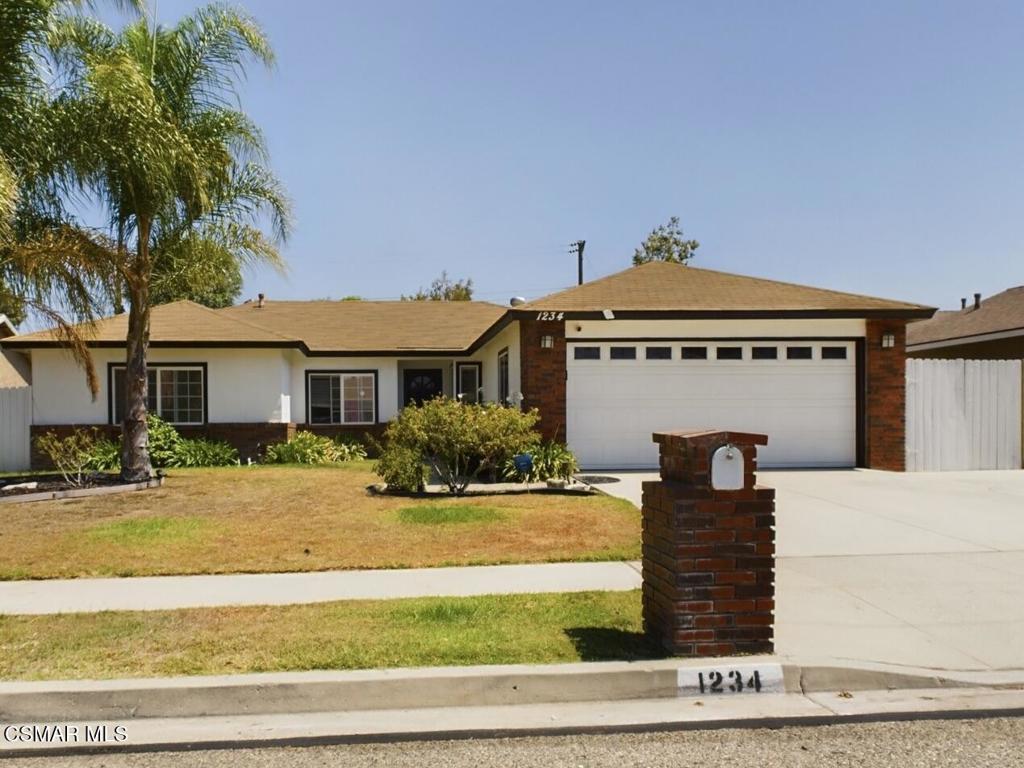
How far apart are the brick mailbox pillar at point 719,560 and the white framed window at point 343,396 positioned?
17.1 meters

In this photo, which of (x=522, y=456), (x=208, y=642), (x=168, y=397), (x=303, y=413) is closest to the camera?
(x=208, y=642)

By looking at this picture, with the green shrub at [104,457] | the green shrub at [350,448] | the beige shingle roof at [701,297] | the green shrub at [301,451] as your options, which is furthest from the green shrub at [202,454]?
the beige shingle roof at [701,297]

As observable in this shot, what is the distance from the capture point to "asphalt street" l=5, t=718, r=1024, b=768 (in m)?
3.89

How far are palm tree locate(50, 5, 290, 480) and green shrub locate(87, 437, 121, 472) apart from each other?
363cm

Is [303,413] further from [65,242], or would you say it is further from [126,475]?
[65,242]

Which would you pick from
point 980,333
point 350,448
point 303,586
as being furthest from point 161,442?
point 980,333

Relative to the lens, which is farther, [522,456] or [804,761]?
[522,456]

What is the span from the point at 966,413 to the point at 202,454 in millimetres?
16129

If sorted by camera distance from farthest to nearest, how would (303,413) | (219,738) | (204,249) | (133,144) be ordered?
(303,413) < (204,249) < (133,144) < (219,738)

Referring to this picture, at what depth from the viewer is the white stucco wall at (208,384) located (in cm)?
1891

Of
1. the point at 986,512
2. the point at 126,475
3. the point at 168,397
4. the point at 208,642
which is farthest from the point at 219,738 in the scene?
the point at 168,397

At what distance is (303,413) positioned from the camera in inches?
829

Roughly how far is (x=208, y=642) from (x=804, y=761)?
148 inches

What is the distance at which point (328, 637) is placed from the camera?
5.39 m
